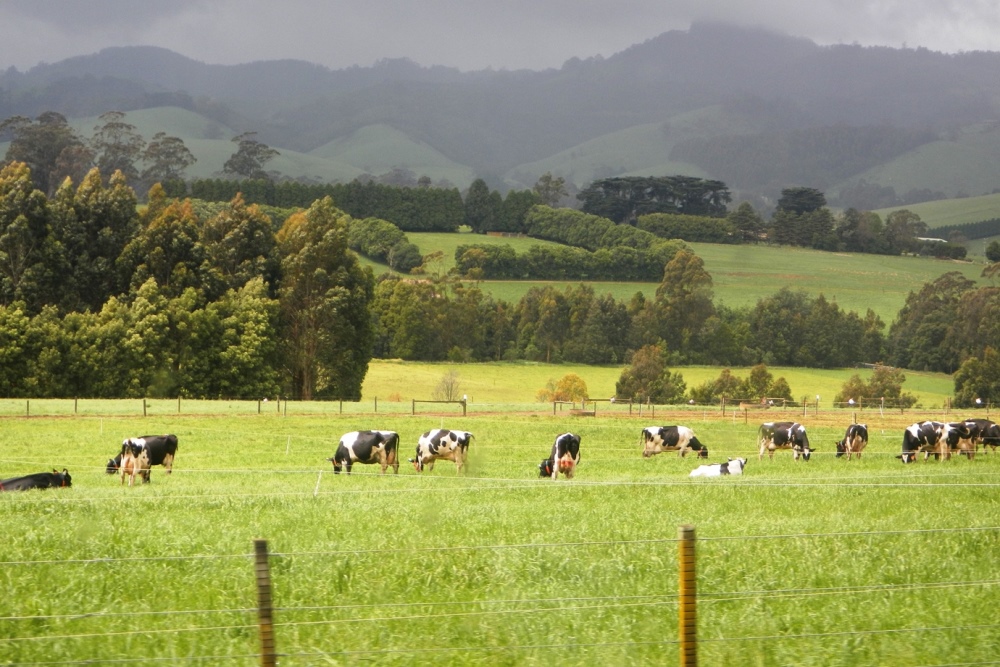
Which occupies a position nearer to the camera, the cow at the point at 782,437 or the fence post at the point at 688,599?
the fence post at the point at 688,599

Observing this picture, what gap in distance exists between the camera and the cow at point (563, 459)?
28.4m

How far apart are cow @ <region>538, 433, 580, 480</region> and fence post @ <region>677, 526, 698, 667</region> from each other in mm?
20417

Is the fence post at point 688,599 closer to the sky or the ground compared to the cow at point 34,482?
closer to the sky

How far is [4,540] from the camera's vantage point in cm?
1238

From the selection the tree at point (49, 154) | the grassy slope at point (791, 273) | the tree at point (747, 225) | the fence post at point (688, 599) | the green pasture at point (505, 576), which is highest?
the tree at point (49, 154)

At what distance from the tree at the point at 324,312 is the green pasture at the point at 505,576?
176ft

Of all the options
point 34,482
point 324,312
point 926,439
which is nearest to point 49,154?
point 324,312

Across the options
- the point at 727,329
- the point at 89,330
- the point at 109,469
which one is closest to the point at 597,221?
the point at 727,329

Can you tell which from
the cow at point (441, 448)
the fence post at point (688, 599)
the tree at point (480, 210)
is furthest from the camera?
the tree at point (480, 210)

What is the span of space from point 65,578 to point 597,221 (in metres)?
163

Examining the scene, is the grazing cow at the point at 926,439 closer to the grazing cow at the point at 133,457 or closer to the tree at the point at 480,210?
the grazing cow at the point at 133,457

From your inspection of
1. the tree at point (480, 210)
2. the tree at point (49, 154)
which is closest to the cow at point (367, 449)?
the tree at point (480, 210)

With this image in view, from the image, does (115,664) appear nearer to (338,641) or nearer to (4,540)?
(338,641)

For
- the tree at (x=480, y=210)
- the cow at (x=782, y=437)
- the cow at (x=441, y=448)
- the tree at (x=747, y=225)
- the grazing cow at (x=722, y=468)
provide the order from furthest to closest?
the tree at (x=747, y=225), the tree at (x=480, y=210), the cow at (x=782, y=437), the cow at (x=441, y=448), the grazing cow at (x=722, y=468)
